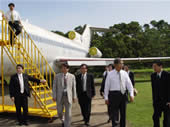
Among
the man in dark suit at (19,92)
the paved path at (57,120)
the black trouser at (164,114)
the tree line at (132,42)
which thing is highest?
the tree line at (132,42)

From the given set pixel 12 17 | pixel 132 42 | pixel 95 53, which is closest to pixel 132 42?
pixel 132 42

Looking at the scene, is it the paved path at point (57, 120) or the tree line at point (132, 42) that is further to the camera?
Result: the tree line at point (132, 42)

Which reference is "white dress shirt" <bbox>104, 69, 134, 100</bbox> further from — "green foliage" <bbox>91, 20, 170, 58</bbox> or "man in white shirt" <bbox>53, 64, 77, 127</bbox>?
"green foliage" <bbox>91, 20, 170, 58</bbox>

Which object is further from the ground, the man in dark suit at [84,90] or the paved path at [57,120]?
the man in dark suit at [84,90]

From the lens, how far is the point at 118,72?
452cm

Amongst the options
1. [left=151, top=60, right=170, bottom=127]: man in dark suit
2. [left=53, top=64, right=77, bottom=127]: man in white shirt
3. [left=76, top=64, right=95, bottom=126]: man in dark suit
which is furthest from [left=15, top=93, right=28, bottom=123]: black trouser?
[left=151, top=60, right=170, bottom=127]: man in dark suit

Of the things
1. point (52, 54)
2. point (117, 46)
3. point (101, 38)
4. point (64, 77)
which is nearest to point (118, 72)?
point (64, 77)

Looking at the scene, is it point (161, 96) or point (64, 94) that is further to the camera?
point (64, 94)

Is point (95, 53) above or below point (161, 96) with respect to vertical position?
above

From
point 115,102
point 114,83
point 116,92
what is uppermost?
point 114,83

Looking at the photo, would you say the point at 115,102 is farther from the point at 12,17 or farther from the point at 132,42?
the point at 132,42

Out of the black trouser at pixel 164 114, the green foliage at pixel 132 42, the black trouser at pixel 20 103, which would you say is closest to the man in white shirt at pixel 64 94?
the black trouser at pixel 20 103

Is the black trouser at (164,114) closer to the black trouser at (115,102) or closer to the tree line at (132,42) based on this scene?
the black trouser at (115,102)

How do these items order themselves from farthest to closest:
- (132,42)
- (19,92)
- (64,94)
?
(132,42) → (19,92) → (64,94)
